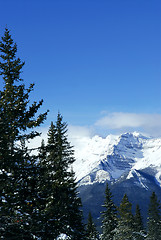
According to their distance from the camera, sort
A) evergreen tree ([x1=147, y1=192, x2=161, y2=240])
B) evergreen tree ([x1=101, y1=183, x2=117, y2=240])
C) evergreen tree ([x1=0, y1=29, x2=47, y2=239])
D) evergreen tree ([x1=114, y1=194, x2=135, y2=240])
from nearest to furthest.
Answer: evergreen tree ([x1=0, y1=29, x2=47, y2=239])
evergreen tree ([x1=114, y1=194, x2=135, y2=240])
evergreen tree ([x1=101, y1=183, x2=117, y2=240])
evergreen tree ([x1=147, y1=192, x2=161, y2=240])

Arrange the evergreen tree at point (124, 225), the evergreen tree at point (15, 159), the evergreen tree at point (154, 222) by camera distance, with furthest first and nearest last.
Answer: the evergreen tree at point (154, 222)
the evergreen tree at point (124, 225)
the evergreen tree at point (15, 159)

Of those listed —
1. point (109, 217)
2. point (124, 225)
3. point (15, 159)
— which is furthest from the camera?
point (109, 217)

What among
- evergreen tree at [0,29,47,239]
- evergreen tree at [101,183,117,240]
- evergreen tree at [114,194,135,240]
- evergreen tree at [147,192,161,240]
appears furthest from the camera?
evergreen tree at [147,192,161,240]

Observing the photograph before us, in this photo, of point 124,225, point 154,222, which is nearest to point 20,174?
point 124,225

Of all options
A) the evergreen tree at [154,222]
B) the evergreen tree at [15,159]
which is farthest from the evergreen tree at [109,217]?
the evergreen tree at [15,159]

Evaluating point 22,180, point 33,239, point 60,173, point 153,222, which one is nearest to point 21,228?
point 33,239

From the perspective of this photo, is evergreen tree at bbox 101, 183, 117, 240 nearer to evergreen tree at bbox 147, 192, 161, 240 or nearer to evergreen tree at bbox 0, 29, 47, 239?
evergreen tree at bbox 147, 192, 161, 240

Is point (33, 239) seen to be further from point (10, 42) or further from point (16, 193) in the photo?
point (10, 42)

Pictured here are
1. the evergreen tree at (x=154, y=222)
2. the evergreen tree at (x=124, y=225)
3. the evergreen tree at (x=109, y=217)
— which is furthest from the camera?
the evergreen tree at (x=154, y=222)

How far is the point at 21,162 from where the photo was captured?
1457cm

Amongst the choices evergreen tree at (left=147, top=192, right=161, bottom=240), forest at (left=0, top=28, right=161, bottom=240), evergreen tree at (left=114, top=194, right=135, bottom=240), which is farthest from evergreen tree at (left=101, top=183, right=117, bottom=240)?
forest at (left=0, top=28, right=161, bottom=240)

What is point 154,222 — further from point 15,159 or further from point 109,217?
point 15,159

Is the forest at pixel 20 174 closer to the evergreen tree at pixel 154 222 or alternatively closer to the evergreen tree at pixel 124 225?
the evergreen tree at pixel 124 225

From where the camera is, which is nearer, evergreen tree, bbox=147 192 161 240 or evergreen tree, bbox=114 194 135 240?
evergreen tree, bbox=114 194 135 240
